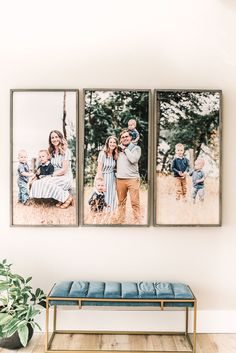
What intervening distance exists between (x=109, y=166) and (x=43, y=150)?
0.52 metres

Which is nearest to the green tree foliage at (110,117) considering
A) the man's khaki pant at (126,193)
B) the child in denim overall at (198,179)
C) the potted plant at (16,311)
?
the man's khaki pant at (126,193)

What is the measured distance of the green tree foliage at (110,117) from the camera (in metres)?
3.38

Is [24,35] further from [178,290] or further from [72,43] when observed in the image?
[178,290]

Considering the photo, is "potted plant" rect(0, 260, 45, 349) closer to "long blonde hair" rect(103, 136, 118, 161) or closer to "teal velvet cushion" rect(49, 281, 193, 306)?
"teal velvet cushion" rect(49, 281, 193, 306)

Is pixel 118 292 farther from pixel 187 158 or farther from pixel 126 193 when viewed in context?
pixel 187 158

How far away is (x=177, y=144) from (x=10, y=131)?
1.28 meters

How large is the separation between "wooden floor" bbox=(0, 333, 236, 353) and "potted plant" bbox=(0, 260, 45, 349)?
12cm

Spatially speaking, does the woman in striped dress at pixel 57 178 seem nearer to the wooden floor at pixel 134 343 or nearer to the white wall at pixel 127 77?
the white wall at pixel 127 77

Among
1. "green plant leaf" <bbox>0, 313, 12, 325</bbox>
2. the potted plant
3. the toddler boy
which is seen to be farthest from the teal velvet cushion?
the toddler boy

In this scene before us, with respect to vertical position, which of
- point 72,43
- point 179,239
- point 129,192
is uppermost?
point 72,43

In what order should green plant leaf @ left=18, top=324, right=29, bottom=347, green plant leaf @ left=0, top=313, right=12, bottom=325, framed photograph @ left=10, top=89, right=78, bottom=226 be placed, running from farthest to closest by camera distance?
framed photograph @ left=10, top=89, right=78, bottom=226
green plant leaf @ left=0, top=313, right=12, bottom=325
green plant leaf @ left=18, top=324, right=29, bottom=347

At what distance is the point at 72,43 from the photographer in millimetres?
3412

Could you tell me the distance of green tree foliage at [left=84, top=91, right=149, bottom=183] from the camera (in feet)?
11.1

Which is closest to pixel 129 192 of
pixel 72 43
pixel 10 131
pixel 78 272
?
pixel 78 272
